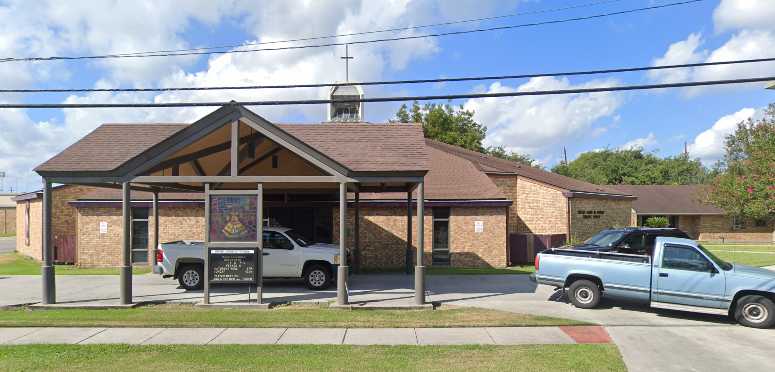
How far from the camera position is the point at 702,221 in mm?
45406

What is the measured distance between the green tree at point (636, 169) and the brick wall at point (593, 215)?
125 feet

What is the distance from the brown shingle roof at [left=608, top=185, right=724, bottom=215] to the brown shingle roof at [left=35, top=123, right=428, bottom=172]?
106 ft

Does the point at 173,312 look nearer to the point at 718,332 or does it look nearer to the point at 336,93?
the point at 718,332

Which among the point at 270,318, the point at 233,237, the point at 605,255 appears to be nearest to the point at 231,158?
the point at 233,237

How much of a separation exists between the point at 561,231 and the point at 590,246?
10.6 meters

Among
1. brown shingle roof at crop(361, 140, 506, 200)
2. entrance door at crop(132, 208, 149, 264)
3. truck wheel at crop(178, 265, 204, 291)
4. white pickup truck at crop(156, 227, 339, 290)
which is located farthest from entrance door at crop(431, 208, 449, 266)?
entrance door at crop(132, 208, 149, 264)

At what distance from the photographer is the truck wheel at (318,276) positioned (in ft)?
50.5

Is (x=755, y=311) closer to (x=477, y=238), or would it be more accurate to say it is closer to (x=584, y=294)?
(x=584, y=294)

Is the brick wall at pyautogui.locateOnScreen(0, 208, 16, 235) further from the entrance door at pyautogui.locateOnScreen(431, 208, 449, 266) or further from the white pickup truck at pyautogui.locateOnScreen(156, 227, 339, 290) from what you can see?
the entrance door at pyautogui.locateOnScreen(431, 208, 449, 266)

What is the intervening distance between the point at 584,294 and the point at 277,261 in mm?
7834

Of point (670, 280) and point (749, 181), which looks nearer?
point (670, 280)

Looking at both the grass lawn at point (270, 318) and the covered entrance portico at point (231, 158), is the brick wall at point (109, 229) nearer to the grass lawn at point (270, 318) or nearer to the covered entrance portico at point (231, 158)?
the covered entrance portico at point (231, 158)

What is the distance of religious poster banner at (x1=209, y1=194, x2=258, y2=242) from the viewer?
13.0 meters

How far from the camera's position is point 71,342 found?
9.62m
